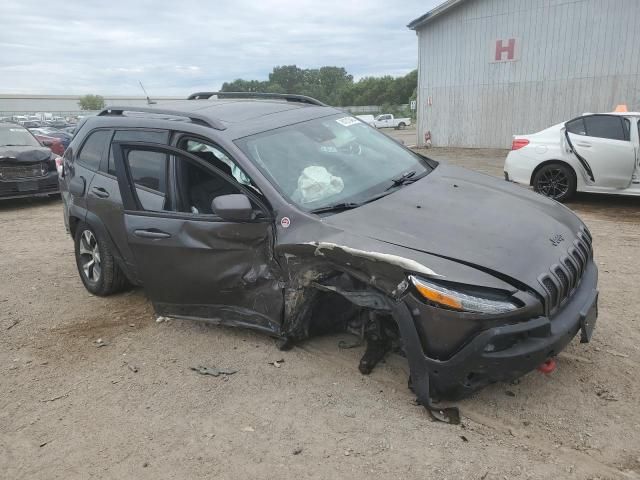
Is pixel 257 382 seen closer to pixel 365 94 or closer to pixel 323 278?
pixel 323 278

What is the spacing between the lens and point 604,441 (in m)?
2.59

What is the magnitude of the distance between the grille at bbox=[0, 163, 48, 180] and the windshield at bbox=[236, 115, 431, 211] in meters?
7.94

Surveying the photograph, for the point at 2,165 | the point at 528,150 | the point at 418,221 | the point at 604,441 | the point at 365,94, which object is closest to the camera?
the point at 604,441

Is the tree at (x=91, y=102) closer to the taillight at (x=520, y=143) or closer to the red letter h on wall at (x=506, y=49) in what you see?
the red letter h on wall at (x=506, y=49)

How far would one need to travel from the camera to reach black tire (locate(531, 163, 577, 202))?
804 centimetres

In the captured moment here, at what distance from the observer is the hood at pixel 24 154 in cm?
949

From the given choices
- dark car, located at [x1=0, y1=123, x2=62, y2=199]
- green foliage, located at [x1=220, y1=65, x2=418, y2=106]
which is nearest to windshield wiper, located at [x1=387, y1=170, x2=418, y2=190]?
dark car, located at [x1=0, y1=123, x2=62, y2=199]

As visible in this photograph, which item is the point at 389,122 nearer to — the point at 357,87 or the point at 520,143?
the point at 520,143

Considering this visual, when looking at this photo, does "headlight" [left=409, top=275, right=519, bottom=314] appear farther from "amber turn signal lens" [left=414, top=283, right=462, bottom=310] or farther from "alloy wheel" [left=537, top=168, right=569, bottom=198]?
"alloy wheel" [left=537, top=168, right=569, bottom=198]

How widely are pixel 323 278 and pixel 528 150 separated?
647cm

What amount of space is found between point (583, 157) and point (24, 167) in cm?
983

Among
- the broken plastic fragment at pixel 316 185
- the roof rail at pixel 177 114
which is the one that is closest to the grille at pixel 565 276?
the broken plastic fragment at pixel 316 185

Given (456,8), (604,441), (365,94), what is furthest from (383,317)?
(365,94)

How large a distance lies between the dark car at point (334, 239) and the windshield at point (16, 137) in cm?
701
